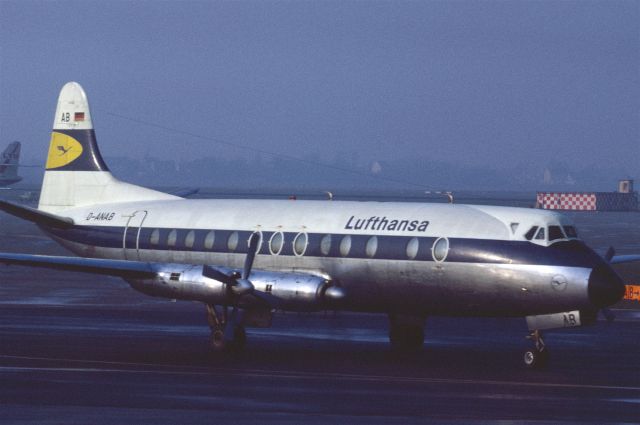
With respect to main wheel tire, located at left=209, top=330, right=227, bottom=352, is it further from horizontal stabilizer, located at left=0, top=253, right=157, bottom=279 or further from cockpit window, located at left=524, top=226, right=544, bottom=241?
cockpit window, located at left=524, top=226, right=544, bottom=241

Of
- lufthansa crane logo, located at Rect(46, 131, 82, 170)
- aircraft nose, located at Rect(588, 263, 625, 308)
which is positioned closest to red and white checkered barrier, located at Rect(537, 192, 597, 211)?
lufthansa crane logo, located at Rect(46, 131, 82, 170)

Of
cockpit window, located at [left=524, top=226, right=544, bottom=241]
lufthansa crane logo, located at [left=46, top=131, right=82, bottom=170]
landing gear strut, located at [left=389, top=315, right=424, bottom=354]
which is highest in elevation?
cockpit window, located at [left=524, top=226, right=544, bottom=241]

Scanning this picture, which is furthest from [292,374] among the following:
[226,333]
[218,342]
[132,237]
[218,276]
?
[132,237]

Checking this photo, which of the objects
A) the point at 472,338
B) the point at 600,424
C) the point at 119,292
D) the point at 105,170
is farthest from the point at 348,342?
the point at 119,292

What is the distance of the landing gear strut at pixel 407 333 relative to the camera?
2791 centimetres

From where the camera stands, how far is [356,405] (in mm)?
18969

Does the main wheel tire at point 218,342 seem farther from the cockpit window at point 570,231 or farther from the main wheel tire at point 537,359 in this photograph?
the cockpit window at point 570,231

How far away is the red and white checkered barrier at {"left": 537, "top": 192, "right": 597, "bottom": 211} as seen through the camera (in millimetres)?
152250

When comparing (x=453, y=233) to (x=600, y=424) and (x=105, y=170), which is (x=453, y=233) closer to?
(x=600, y=424)

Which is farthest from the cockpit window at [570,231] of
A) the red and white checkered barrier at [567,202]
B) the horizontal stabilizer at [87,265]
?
the red and white checkered barrier at [567,202]

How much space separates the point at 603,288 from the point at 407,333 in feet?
20.0

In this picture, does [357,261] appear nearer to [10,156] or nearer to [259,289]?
[259,289]

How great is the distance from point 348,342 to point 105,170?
9.31m

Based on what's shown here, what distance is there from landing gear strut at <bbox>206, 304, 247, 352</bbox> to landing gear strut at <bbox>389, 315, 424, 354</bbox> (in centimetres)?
369
